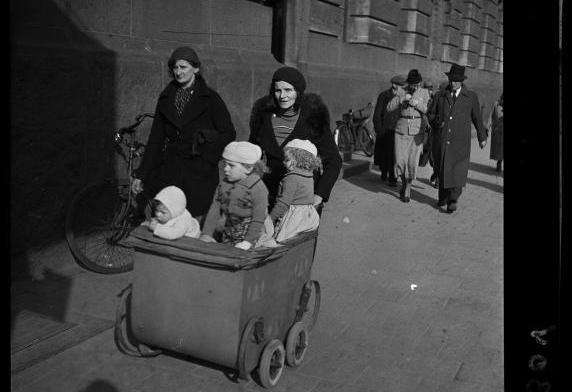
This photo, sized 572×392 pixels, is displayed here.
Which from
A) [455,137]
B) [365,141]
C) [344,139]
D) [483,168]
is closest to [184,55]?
[455,137]

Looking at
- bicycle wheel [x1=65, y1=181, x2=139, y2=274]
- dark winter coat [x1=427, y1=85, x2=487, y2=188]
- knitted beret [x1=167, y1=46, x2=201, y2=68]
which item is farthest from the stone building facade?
dark winter coat [x1=427, y1=85, x2=487, y2=188]

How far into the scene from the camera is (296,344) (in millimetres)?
4023

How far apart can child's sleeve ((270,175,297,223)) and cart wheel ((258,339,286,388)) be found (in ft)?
2.79

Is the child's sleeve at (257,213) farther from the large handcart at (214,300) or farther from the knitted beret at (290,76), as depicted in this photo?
the knitted beret at (290,76)

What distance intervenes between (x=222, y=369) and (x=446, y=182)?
5.73 m

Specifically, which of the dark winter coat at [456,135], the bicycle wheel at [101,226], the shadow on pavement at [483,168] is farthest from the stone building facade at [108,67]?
the shadow on pavement at [483,168]

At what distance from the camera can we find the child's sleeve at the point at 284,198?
4.23 metres

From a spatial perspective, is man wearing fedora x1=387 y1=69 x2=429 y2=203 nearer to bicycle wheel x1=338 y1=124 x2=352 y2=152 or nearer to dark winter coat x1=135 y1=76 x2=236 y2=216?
bicycle wheel x1=338 y1=124 x2=352 y2=152

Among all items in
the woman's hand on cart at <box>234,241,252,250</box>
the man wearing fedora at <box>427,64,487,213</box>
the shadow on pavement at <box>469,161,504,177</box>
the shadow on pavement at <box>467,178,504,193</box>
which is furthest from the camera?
the shadow on pavement at <box>469,161,504,177</box>

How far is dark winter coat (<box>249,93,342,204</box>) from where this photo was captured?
183 inches

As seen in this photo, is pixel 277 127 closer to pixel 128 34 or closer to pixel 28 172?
pixel 28 172

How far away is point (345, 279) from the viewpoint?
5859 millimetres

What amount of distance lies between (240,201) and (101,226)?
2419 millimetres
